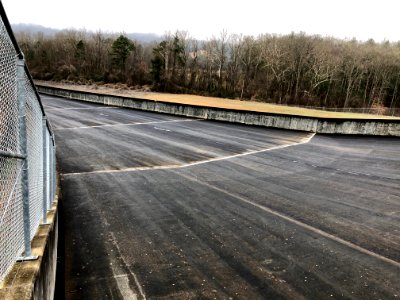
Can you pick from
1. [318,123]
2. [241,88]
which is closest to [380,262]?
[318,123]

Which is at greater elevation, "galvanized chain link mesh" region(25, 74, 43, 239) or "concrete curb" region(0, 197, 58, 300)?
"galvanized chain link mesh" region(25, 74, 43, 239)

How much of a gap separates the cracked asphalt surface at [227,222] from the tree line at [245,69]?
60.6 metres

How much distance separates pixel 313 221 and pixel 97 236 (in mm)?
5570

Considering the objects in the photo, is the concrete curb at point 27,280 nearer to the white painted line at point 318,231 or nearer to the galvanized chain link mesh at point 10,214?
the galvanized chain link mesh at point 10,214

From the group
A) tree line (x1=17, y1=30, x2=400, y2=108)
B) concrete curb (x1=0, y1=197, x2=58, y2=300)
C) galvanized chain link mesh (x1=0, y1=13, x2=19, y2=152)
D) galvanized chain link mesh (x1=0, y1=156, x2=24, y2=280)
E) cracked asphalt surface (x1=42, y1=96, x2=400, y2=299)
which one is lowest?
cracked asphalt surface (x1=42, y1=96, x2=400, y2=299)

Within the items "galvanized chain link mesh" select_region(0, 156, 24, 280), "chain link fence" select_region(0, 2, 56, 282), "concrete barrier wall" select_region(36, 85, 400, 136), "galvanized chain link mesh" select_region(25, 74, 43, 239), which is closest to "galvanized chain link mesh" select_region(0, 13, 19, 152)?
"chain link fence" select_region(0, 2, 56, 282)

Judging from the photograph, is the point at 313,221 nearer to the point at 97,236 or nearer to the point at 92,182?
the point at 97,236

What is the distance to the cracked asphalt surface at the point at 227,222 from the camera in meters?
5.80

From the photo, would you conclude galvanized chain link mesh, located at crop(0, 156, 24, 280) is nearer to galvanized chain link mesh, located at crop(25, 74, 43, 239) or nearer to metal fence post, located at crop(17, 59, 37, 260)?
metal fence post, located at crop(17, 59, 37, 260)

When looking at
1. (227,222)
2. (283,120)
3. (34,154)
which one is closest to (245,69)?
(283,120)

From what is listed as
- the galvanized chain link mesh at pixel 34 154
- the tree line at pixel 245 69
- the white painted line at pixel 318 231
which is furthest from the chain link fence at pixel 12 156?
the tree line at pixel 245 69

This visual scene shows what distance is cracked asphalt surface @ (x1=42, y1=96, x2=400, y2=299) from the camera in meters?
5.80

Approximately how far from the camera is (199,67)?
87562mm

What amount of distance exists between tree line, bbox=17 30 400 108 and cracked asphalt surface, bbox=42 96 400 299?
60.6 meters
